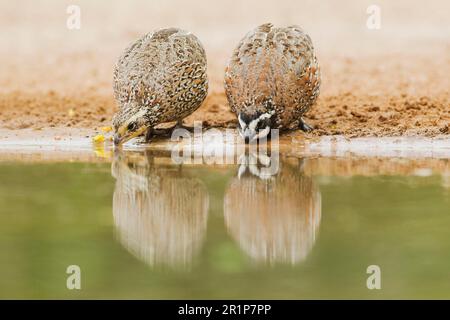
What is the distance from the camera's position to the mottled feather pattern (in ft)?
41.5

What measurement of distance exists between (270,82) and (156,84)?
1.50 meters

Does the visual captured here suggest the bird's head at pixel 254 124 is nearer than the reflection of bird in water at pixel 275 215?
No

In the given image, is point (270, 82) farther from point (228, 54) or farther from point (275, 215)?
point (228, 54)

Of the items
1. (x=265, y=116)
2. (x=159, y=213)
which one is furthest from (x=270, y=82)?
(x=159, y=213)

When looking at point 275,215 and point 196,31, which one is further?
point 196,31

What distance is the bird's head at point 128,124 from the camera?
12414 millimetres

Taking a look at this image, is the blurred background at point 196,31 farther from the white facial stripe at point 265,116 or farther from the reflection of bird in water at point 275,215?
the reflection of bird in water at point 275,215

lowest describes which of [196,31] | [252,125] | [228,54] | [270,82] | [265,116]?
[252,125]

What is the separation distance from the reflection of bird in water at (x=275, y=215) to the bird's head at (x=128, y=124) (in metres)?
2.51

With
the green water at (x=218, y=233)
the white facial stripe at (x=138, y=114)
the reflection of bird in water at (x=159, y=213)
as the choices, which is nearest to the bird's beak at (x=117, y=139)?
the white facial stripe at (x=138, y=114)

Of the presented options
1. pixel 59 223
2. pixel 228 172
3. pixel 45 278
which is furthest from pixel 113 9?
pixel 45 278

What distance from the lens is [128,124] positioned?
40.8 feet

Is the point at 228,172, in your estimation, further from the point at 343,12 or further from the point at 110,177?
the point at 343,12

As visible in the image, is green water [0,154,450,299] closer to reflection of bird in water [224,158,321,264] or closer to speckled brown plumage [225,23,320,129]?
reflection of bird in water [224,158,321,264]
